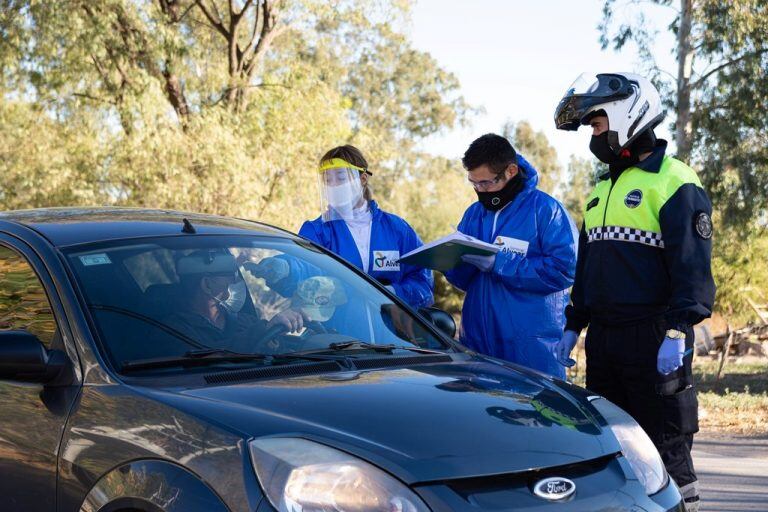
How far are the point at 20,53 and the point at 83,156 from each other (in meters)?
2.50

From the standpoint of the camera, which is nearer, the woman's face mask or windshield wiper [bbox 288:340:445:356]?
windshield wiper [bbox 288:340:445:356]

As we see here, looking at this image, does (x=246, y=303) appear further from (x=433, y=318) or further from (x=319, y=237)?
(x=319, y=237)

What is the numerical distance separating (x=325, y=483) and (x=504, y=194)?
111 inches

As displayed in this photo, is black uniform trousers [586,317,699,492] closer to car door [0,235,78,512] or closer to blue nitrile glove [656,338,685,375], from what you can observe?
blue nitrile glove [656,338,685,375]

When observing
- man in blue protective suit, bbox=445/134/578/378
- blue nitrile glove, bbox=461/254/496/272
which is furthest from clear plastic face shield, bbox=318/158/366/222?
blue nitrile glove, bbox=461/254/496/272

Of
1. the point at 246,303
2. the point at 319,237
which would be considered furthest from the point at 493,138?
the point at 246,303

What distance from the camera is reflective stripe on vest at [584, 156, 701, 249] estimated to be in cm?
431

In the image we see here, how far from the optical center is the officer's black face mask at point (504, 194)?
5.13 m

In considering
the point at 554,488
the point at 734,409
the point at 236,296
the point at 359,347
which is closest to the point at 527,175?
the point at 359,347

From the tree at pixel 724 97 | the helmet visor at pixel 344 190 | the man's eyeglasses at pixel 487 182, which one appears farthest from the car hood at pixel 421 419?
the tree at pixel 724 97

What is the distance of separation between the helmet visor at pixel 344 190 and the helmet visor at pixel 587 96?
1282 mm

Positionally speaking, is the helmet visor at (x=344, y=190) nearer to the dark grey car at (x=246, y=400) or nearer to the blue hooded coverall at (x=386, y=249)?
the blue hooded coverall at (x=386, y=249)

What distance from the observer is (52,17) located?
20938 mm

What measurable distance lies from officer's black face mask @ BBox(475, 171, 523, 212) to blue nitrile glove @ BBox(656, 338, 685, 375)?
4.23ft
